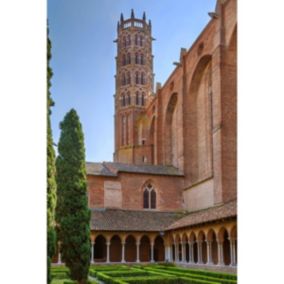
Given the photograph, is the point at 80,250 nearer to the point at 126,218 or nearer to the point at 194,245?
the point at 194,245

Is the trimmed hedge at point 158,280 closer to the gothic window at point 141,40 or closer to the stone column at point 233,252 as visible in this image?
the stone column at point 233,252

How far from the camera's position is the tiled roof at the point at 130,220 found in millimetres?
16391

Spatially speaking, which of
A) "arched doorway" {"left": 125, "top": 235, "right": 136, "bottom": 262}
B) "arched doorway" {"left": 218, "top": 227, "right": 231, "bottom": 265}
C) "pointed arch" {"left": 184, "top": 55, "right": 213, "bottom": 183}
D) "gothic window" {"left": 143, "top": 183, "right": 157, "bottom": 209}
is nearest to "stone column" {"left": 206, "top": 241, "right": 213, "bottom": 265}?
"arched doorway" {"left": 218, "top": 227, "right": 231, "bottom": 265}

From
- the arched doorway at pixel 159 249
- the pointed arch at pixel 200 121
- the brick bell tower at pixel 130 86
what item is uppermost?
the brick bell tower at pixel 130 86

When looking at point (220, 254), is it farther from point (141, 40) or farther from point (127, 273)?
point (141, 40)

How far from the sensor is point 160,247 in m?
17.8

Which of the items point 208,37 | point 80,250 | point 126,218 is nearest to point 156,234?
point 126,218

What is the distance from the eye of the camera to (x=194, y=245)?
599 inches

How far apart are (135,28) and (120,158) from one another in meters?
8.78

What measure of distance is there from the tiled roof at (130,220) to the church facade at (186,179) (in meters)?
0.04

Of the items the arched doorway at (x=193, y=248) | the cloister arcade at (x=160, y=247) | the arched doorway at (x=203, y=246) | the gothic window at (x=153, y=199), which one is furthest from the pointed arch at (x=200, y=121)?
the arched doorway at (x=203, y=246)

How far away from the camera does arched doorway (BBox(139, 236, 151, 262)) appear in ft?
56.9

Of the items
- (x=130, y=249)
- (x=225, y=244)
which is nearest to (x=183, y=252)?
(x=130, y=249)
